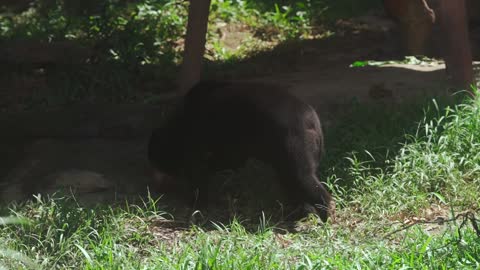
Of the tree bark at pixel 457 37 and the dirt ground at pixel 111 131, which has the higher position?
the tree bark at pixel 457 37

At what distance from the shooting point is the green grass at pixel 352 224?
15.0ft

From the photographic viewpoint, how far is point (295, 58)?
1002cm

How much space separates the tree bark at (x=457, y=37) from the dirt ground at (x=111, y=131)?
179 mm

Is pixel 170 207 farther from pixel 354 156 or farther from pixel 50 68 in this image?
pixel 50 68

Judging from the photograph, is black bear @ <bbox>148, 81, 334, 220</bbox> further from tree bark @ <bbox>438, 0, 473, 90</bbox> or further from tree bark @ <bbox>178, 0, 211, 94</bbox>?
tree bark @ <bbox>438, 0, 473, 90</bbox>

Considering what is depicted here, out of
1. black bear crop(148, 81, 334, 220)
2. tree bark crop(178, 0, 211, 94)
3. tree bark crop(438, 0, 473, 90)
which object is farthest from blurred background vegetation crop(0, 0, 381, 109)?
tree bark crop(438, 0, 473, 90)

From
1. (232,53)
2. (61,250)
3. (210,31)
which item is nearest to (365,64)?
(232,53)

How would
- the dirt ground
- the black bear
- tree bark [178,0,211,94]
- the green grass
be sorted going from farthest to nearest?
tree bark [178,0,211,94], the dirt ground, the black bear, the green grass

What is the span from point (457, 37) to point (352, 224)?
259 cm

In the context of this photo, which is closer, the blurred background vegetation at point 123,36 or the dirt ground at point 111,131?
the dirt ground at point 111,131

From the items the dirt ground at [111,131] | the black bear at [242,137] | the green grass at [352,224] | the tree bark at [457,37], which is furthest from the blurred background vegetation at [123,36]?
the tree bark at [457,37]

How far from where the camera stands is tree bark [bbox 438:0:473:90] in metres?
7.38

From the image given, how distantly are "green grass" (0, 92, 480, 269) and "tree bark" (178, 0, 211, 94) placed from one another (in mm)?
1327

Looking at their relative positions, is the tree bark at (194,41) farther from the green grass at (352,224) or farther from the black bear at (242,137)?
the green grass at (352,224)
